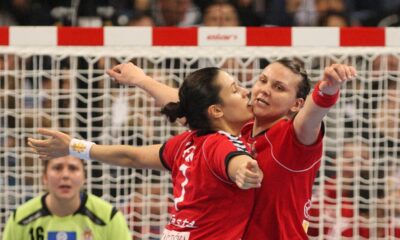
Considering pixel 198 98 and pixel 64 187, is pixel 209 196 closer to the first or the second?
pixel 198 98

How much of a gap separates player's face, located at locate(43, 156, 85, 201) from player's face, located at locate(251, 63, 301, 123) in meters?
2.24

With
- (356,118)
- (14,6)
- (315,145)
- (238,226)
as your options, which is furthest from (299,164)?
(14,6)

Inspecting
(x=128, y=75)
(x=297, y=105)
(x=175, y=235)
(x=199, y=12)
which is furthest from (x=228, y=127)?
(x=199, y=12)

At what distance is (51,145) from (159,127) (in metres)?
1.76

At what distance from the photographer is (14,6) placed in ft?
25.9

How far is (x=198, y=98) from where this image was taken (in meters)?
3.64

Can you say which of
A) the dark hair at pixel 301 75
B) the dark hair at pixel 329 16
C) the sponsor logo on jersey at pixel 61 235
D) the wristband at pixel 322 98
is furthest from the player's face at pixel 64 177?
the wristband at pixel 322 98

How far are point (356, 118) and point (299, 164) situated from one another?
2.28 m

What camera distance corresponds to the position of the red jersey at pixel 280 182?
357cm

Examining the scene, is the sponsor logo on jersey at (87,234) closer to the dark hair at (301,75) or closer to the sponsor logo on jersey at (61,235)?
the sponsor logo on jersey at (61,235)

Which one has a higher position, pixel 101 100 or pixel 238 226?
pixel 101 100

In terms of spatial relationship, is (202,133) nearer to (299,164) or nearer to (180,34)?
(299,164)

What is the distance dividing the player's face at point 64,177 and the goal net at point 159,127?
6.6 inches

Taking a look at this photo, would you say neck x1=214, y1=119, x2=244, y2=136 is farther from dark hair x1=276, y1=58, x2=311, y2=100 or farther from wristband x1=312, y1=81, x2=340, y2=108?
wristband x1=312, y1=81, x2=340, y2=108
